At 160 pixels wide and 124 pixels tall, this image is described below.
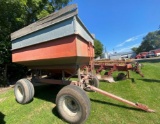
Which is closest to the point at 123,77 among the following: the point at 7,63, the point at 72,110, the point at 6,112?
the point at 72,110

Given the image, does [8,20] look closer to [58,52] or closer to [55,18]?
[55,18]

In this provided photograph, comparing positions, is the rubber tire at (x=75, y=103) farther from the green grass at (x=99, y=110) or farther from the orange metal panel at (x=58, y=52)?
the orange metal panel at (x=58, y=52)

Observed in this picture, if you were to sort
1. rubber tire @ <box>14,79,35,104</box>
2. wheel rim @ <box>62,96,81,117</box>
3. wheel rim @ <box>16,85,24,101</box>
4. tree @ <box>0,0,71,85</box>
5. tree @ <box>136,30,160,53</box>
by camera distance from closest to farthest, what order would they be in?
wheel rim @ <box>62,96,81,117</box> < rubber tire @ <box>14,79,35,104</box> < wheel rim @ <box>16,85,24,101</box> < tree @ <box>0,0,71,85</box> < tree @ <box>136,30,160,53</box>

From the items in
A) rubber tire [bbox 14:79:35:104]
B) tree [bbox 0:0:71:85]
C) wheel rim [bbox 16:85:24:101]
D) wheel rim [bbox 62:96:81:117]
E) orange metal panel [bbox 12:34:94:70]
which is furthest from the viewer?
tree [bbox 0:0:71:85]

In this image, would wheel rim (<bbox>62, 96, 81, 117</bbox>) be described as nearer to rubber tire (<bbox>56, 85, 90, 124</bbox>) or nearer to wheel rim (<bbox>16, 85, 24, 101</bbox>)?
rubber tire (<bbox>56, 85, 90, 124</bbox>)

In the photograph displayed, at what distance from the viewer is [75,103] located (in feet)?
11.3

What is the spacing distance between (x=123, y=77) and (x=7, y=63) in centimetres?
700

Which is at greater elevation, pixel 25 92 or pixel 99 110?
pixel 25 92

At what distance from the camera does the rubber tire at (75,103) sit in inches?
127

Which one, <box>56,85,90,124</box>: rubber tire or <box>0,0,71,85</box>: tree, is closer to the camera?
<box>56,85,90,124</box>: rubber tire

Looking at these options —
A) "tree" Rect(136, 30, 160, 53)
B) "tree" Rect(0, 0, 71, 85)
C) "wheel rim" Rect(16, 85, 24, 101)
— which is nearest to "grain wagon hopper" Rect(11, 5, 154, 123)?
"wheel rim" Rect(16, 85, 24, 101)

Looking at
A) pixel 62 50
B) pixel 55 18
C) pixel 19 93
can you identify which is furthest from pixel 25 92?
pixel 55 18

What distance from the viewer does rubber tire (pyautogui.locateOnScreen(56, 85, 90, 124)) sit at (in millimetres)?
3223

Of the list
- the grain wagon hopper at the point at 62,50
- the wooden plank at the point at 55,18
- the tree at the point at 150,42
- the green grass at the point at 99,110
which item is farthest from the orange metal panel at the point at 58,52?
the tree at the point at 150,42
